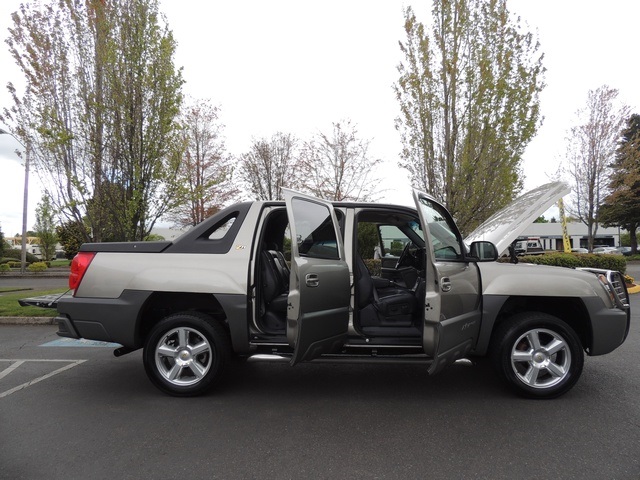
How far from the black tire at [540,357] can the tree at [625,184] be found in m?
30.2

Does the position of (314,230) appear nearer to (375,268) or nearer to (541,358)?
(541,358)

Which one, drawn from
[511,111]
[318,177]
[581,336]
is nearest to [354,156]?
[318,177]

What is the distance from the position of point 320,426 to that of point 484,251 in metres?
2.18

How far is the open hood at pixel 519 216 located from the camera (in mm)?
4301

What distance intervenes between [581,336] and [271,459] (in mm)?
3358

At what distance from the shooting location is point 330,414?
3770 millimetres

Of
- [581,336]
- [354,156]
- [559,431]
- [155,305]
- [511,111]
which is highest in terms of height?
[354,156]

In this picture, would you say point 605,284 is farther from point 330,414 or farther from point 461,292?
point 330,414

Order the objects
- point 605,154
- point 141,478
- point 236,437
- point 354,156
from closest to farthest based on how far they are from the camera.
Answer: point 141,478 < point 236,437 < point 354,156 < point 605,154

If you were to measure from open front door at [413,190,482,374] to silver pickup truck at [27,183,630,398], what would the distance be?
0.07 ft

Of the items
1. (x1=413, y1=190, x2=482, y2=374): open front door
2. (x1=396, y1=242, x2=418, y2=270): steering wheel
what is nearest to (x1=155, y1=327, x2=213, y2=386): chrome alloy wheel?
(x1=413, y1=190, x2=482, y2=374): open front door

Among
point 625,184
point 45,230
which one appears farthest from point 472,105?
point 45,230

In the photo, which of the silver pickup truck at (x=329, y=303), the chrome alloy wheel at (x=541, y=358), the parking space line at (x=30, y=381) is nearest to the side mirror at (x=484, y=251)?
the silver pickup truck at (x=329, y=303)

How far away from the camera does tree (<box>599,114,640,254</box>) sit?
30.7m
